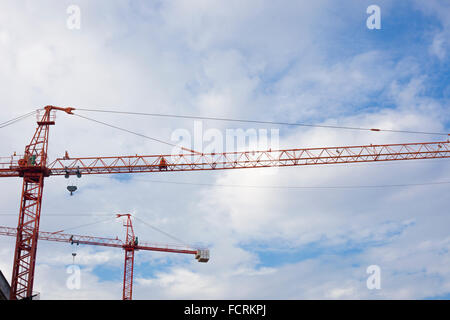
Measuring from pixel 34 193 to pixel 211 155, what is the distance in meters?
30.2

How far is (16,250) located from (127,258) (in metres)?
39.4

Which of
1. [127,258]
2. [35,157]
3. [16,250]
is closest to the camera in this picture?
[16,250]

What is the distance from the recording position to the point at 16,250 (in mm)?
76625

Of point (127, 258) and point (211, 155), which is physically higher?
point (211, 155)

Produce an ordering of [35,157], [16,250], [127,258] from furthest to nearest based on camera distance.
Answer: [127,258] < [35,157] < [16,250]

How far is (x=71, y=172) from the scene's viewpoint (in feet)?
283
